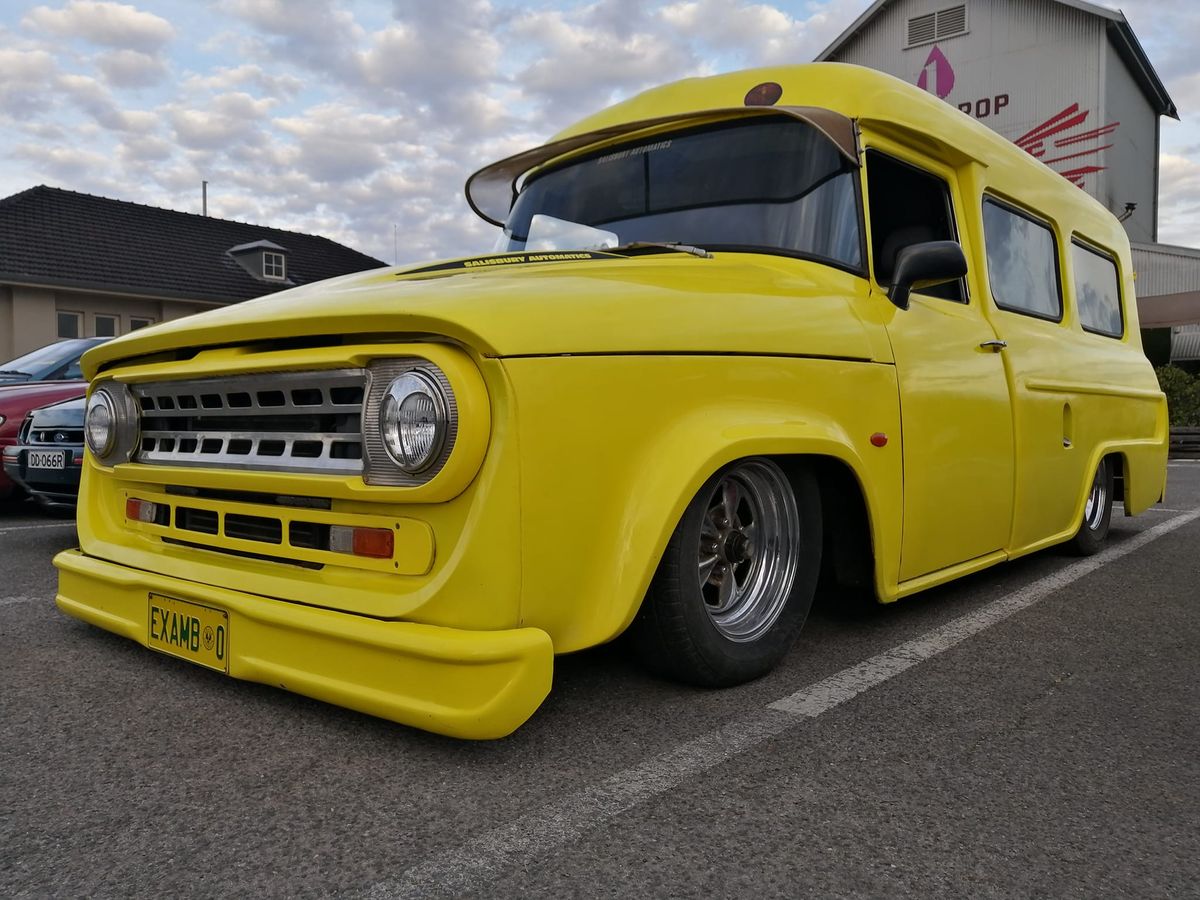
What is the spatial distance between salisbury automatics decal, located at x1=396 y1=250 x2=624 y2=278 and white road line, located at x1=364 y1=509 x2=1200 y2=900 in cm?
139

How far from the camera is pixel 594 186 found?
3584mm

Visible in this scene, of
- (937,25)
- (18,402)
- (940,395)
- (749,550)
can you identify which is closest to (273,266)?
(937,25)

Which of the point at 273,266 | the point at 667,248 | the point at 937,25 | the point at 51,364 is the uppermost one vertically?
the point at 937,25

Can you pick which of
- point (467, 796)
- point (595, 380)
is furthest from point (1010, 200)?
point (467, 796)

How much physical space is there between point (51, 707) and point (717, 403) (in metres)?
1.91

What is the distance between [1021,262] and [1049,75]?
2306 cm

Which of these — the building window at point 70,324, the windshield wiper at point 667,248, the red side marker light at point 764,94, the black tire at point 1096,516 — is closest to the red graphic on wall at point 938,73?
the building window at point 70,324

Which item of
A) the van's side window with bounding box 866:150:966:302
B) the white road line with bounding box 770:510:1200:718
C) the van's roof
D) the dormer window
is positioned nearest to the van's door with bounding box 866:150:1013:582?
the van's side window with bounding box 866:150:966:302

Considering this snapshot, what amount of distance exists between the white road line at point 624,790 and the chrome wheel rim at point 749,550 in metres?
0.28

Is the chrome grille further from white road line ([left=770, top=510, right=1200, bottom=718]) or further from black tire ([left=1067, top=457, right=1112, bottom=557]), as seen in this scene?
black tire ([left=1067, top=457, right=1112, bottom=557])

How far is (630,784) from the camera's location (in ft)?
6.80

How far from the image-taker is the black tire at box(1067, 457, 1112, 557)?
17.0 ft

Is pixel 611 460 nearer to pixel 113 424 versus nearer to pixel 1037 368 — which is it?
pixel 113 424

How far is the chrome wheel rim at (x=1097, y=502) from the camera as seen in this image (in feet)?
17.1
